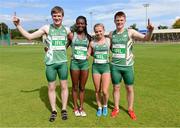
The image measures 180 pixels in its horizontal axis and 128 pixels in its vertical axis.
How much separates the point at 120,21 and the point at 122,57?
0.70 m

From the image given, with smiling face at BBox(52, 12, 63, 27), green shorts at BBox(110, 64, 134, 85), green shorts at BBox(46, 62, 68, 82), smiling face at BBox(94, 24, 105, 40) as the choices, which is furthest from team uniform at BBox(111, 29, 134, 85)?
smiling face at BBox(52, 12, 63, 27)

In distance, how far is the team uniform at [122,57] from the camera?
256 inches

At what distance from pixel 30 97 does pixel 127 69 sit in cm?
307

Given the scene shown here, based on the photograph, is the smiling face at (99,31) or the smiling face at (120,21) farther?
the smiling face at (99,31)

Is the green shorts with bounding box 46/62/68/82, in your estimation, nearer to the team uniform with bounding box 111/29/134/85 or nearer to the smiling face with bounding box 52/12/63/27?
the smiling face with bounding box 52/12/63/27

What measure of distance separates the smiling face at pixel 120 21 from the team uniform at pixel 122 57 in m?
0.12

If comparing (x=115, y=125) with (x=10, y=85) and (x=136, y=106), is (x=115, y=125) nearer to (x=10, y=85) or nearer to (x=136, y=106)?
(x=136, y=106)

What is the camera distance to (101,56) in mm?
6637

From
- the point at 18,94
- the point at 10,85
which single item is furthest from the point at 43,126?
the point at 10,85

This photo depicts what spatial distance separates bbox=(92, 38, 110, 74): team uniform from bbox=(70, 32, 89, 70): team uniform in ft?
0.64

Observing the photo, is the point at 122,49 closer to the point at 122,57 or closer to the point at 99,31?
the point at 122,57

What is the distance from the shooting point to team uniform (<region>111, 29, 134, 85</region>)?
650 centimetres

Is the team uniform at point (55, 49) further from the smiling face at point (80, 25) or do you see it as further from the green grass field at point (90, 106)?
the green grass field at point (90, 106)

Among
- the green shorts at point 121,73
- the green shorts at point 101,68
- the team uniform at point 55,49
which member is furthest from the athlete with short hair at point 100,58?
the team uniform at point 55,49
